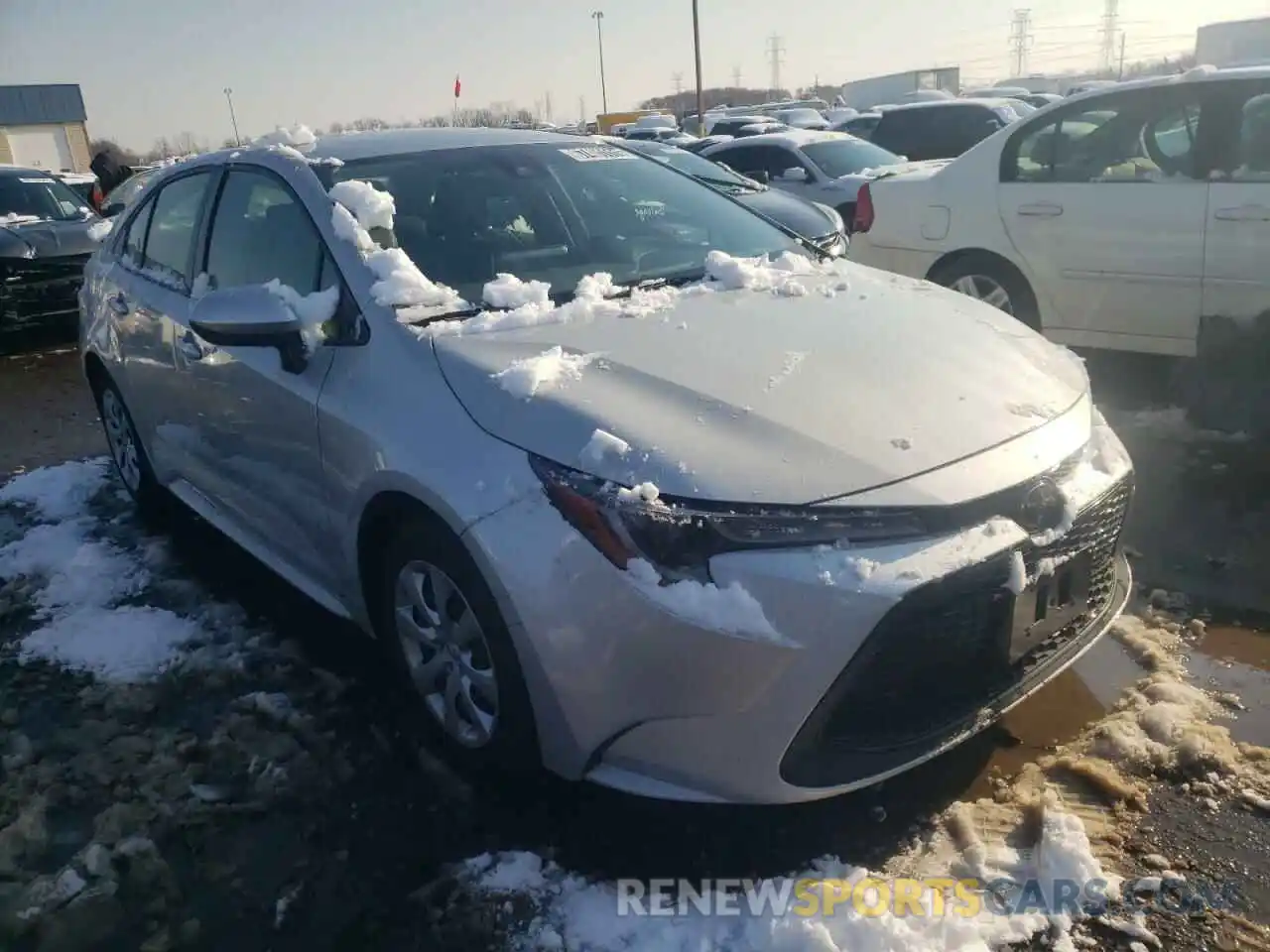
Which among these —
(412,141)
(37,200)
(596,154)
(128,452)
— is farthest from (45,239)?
(596,154)

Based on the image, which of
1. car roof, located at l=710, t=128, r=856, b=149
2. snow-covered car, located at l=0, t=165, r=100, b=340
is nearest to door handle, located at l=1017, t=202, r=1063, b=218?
car roof, located at l=710, t=128, r=856, b=149

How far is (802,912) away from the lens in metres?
2.23

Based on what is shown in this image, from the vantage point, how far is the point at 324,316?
9.59 ft

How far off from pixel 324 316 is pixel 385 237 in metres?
0.32

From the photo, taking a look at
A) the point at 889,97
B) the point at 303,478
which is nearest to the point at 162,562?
the point at 303,478

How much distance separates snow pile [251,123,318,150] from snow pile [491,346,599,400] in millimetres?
1559

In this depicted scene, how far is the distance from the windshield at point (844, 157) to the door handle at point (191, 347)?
8569mm

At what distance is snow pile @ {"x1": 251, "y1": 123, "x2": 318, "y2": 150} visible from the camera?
11.8ft

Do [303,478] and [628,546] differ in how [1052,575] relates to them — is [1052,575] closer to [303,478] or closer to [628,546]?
[628,546]

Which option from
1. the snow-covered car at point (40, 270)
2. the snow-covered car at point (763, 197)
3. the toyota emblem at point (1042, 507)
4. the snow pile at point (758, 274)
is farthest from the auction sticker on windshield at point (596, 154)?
the snow-covered car at point (40, 270)

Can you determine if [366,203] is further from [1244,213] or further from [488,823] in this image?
[1244,213]

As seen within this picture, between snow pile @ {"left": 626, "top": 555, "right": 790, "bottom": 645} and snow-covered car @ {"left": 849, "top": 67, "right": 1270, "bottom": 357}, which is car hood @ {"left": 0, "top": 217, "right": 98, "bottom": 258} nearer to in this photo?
snow-covered car @ {"left": 849, "top": 67, "right": 1270, "bottom": 357}

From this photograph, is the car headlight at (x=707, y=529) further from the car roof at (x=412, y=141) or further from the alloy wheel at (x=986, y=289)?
the alloy wheel at (x=986, y=289)

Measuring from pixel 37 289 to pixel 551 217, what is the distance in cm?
739
